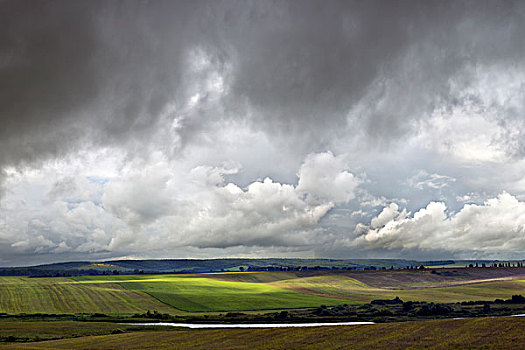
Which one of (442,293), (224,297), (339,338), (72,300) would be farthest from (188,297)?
(339,338)

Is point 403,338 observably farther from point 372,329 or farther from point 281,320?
point 281,320

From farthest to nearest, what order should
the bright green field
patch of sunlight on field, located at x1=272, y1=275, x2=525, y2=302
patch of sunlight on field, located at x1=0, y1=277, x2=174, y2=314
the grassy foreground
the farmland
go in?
1. patch of sunlight on field, located at x1=272, y1=275, x2=525, y2=302
2. the bright green field
3. the farmland
4. patch of sunlight on field, located at x1=0, y1=277, x2=174, y2=314
5. the grassy foreground

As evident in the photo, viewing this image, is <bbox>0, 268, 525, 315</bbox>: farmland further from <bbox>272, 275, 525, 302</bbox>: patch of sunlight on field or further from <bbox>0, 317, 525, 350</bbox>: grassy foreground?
<bbox>0, 317, 525, 350</bbox>: grassy foreground

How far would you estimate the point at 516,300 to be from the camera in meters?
141

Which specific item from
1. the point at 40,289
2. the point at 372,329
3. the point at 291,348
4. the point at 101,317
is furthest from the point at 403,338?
the point at 40,289

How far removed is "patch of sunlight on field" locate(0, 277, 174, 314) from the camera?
422ft

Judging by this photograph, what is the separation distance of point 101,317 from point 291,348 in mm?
70751

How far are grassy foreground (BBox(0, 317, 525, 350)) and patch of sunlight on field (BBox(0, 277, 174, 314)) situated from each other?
57.9 m

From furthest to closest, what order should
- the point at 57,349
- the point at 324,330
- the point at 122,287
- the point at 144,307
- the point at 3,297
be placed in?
the point at 122,287 < the point at 3,297 < the point at 144,307 < the point at 324,330 < the point at 57,349

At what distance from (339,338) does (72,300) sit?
106297 mm

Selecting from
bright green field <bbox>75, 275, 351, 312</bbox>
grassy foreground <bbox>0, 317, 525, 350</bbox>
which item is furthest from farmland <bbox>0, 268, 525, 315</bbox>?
grassy foreground <bbox>0, 317, 525, 350</bbox>

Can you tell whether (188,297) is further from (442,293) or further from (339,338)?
(339,338)

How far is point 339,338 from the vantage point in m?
64.1

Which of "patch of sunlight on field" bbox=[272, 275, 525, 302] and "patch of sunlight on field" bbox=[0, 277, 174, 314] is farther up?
"patch of sunlight on field" bbox=[0, 277, 174, 314]
